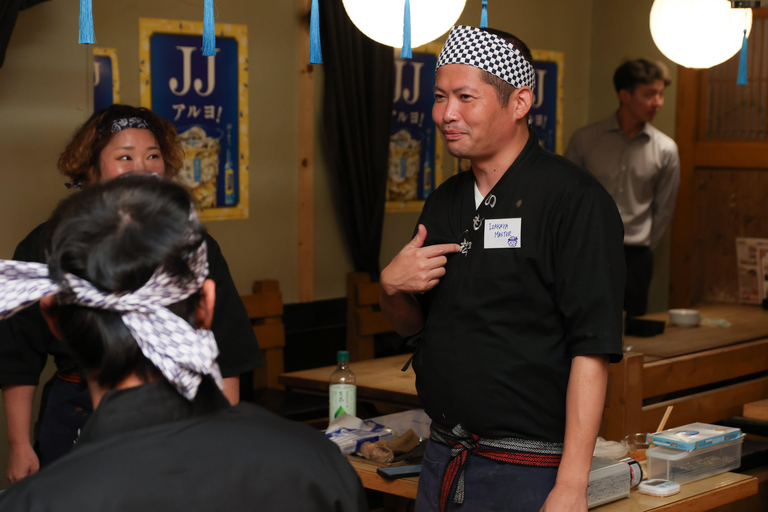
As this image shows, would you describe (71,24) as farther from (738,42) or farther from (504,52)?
(738,42)

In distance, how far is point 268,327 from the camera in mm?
4551

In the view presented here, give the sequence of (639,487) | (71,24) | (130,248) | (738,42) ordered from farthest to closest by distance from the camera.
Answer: (738,42) < (71,24) < (639,487) < (130,248)

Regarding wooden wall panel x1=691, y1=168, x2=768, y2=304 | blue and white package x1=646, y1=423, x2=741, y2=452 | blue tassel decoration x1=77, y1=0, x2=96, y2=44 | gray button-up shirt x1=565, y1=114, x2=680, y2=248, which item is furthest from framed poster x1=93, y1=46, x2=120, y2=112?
wooden wall panel x1=691, y1=168, x2=768, y2=304

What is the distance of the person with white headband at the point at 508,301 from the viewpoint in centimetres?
169

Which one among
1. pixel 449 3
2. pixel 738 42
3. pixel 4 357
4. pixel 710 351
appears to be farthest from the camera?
pixel 710 351

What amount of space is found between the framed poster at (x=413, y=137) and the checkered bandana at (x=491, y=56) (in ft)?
10.8

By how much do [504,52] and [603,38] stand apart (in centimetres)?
467

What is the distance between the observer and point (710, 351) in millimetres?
3650

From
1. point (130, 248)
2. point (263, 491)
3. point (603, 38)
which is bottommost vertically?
point (263, 491)

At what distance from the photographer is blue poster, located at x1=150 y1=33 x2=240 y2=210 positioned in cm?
429

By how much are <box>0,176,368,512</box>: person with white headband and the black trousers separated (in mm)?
4384

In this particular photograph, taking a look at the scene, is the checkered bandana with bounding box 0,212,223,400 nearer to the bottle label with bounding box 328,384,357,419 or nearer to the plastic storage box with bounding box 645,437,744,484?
the plastic storage box with bounding box 645,437,744,484

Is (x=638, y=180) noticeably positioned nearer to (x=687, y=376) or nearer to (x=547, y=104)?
(x=547, y=104)

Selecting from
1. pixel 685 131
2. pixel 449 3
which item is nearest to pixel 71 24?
pixel 449 3
